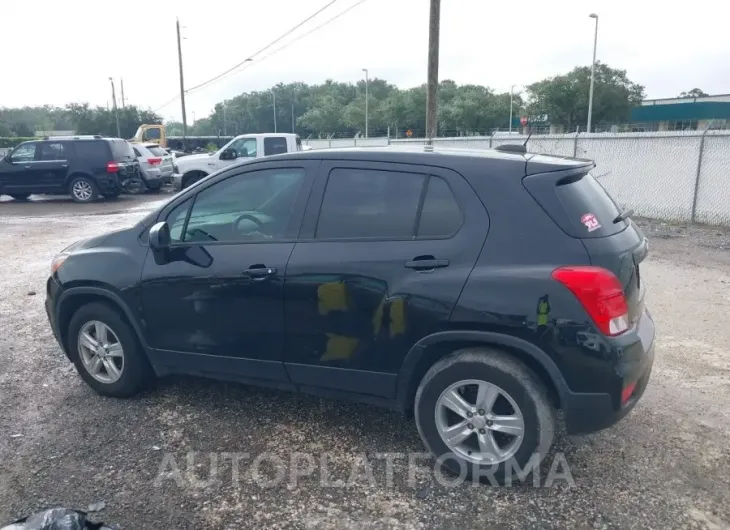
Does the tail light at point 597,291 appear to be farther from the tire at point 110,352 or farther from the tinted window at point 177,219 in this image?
the tire at point 110,352

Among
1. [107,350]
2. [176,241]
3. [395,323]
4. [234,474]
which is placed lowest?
[234,474]

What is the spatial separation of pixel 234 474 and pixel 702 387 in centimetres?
332

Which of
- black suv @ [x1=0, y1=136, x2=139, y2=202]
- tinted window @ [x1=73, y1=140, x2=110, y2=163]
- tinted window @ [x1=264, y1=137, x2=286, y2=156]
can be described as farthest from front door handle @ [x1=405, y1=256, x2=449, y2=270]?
tinted window @ [x1=73, y1=140, x2=110, y2=163]

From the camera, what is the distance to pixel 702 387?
4301 mm

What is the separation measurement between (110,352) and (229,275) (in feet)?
4.03

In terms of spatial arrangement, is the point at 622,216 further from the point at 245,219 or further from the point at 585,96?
the point at 585,96

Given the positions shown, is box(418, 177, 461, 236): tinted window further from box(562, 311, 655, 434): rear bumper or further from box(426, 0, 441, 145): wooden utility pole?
box(426, 0, 441, 145): wooden utility pole

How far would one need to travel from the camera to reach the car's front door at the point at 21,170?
648 inches

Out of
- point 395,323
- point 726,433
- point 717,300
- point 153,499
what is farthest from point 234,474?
point 717,300

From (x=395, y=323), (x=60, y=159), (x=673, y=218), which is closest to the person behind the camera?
(x=395, y=323)

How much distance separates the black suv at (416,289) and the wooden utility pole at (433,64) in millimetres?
10284

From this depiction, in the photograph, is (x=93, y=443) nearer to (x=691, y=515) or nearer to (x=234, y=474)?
(x=234, y=474)

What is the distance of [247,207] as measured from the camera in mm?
3732

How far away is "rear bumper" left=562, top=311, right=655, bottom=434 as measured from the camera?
9.52 ft
